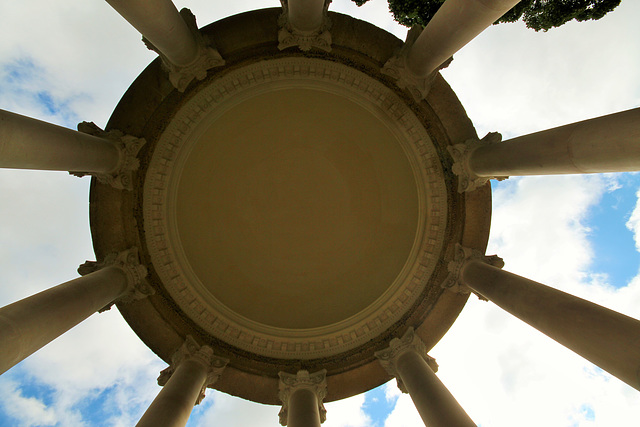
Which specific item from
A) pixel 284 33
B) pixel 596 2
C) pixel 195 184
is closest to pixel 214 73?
pixel 284 33

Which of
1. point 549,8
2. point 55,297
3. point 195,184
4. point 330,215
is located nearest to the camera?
point 55,297

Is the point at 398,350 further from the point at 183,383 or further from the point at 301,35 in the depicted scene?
the point at 301,35

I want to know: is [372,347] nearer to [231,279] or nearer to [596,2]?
[231,279]

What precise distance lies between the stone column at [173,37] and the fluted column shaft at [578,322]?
62.8 ft

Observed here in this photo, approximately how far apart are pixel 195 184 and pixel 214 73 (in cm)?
836

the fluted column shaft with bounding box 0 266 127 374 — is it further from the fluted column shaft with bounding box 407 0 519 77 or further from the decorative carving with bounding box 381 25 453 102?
the fluted column shaft with bounding box 407 0 519 77

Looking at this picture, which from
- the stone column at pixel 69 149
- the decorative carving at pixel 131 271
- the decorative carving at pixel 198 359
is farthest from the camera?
the decorative carving at pixel 198 359

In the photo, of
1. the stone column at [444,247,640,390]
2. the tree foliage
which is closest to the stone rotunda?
the stone column at [444,247,640,390]

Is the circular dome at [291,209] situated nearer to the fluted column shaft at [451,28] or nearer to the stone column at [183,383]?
the stone column at [183,383]

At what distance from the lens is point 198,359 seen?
72.7 ft

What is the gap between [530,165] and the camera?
15.7m

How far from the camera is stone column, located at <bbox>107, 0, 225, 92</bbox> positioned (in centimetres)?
1520

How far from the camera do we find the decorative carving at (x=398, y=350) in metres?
22.3

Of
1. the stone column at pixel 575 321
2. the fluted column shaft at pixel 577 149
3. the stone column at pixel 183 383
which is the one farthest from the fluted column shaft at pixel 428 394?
the fluted column shaft at pixel 577 149
